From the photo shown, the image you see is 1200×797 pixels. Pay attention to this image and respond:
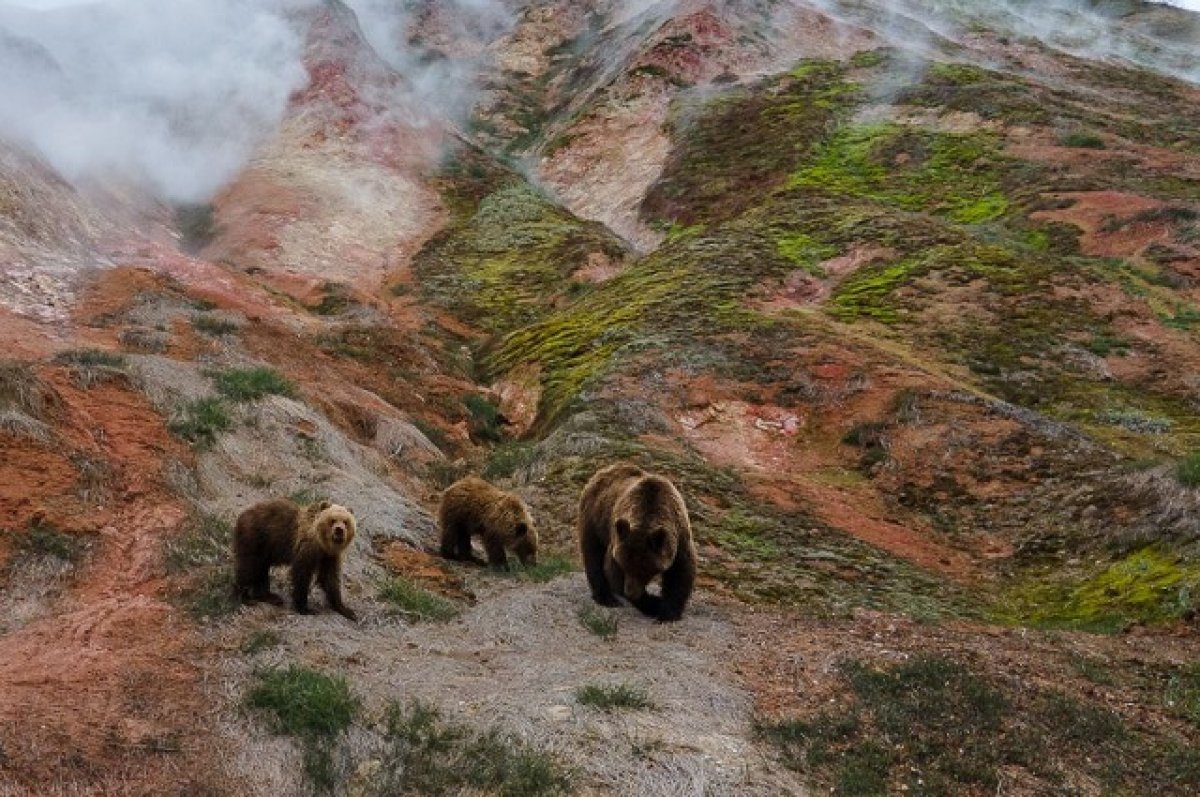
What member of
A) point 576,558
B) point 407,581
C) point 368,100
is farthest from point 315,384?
point 368,100

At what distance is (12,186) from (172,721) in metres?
22.7

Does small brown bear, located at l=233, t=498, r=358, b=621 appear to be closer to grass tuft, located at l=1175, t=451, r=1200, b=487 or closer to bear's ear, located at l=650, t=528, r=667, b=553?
bear's ear, located at l=650, t=528, r=667, b=553

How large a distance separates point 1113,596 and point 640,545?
5.57 m

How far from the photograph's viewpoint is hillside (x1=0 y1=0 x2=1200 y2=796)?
21.7 feet

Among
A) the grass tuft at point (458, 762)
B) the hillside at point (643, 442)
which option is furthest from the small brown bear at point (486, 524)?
the grass tuft at point (458, 762)

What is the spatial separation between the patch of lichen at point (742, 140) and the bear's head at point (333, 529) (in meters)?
27.4

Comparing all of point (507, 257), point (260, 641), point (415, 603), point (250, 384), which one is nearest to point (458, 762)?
point (260, 641)

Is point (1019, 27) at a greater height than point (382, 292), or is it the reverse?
point (1019, 27)

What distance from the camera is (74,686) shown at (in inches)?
248

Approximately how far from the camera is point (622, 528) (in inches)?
352

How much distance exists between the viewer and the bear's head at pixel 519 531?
36.2 feet

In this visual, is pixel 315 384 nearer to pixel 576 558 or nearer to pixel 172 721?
pixel 576 558

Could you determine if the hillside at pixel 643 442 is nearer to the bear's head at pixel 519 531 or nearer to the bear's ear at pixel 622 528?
the bear's head at pixel 519 531

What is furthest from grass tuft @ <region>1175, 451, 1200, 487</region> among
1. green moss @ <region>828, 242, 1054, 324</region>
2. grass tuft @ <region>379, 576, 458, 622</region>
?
green moss @ <region>828, 242, 1054, 324</region>
